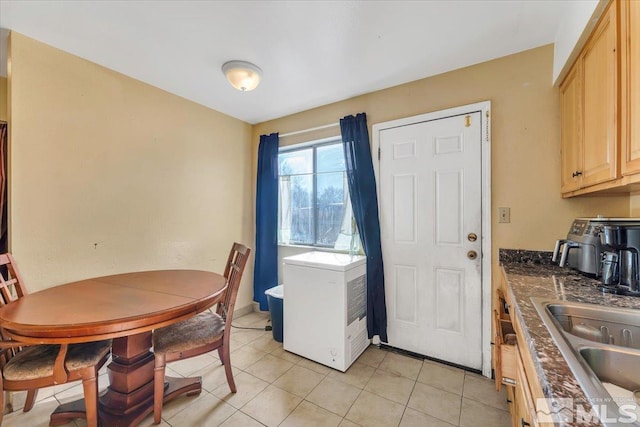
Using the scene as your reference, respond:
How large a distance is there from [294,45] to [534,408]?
2.21 meters

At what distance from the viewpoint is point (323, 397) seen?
5.91 feet

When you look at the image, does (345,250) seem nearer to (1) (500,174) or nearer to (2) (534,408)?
(1) (500,174)

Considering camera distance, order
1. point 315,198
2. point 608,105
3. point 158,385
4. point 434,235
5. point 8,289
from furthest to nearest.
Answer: point 315,198, point 434,235, point 8,289, point 158,385, point 608,105

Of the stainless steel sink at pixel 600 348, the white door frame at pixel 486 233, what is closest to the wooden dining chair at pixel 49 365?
the stainless steel sink at pixel 600 348

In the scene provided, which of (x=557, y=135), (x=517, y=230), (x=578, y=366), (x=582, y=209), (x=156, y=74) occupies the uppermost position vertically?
(x=156, y=74)

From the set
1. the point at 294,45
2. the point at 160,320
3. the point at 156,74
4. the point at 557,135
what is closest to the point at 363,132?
the point at 294,45

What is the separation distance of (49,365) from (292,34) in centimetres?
235

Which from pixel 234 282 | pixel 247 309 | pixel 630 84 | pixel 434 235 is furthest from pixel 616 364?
pixel 247 309

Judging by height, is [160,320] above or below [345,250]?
below

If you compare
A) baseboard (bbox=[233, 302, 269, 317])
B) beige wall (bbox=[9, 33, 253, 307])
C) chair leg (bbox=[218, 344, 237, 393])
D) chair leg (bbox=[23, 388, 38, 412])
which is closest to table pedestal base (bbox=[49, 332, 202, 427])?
chair leg (bbox=[23, 388, 38, 412])

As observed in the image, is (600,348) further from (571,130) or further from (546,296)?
(571,130)

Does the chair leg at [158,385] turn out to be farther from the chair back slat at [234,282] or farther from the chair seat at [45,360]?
the chair back slat at [234,282]

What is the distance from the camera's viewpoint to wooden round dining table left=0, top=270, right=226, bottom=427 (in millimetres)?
1174

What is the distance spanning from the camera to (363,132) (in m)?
2.48
